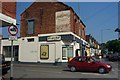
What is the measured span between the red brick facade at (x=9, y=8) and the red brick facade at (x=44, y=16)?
19.5 m

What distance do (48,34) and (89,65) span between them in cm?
1369

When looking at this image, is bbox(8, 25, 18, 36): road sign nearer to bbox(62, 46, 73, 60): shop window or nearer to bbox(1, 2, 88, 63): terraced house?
bbox(1, 2, 88, 63): terraced house

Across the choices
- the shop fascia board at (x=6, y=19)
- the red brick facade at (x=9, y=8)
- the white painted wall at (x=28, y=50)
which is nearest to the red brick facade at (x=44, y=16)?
the white painted wall at (x=28, y=50)

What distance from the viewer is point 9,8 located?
13945 mm

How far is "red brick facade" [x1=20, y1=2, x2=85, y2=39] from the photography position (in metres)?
34.6

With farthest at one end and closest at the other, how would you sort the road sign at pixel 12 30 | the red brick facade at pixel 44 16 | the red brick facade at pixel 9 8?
the red brick facade at pixel 44 16
the red brick facade at pixel 9 8
the road sign at pixel 12 30

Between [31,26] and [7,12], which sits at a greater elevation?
[31,26]

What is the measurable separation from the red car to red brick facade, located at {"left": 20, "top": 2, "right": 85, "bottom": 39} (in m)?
11.8

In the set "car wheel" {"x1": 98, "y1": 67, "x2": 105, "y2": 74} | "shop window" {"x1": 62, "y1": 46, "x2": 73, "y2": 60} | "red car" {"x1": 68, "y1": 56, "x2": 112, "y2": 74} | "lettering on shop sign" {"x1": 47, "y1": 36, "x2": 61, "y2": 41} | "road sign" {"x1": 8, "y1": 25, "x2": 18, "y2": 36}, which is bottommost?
"car wheel" {"x1": 98, "y1": 67, "x2": 105, "y2": 74}

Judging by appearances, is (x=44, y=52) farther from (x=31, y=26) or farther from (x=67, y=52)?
(x=31, y=26)

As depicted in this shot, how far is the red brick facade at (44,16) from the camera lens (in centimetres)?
3464

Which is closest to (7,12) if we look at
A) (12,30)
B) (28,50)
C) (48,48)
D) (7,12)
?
(7,12)

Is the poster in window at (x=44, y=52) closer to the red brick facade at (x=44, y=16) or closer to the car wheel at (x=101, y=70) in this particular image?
the red brick facade at (x=44, y=16)

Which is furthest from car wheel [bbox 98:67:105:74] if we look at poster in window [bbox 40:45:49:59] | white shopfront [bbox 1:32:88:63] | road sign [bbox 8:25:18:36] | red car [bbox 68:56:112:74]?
poster in window [bbox 40:45:49:59]
